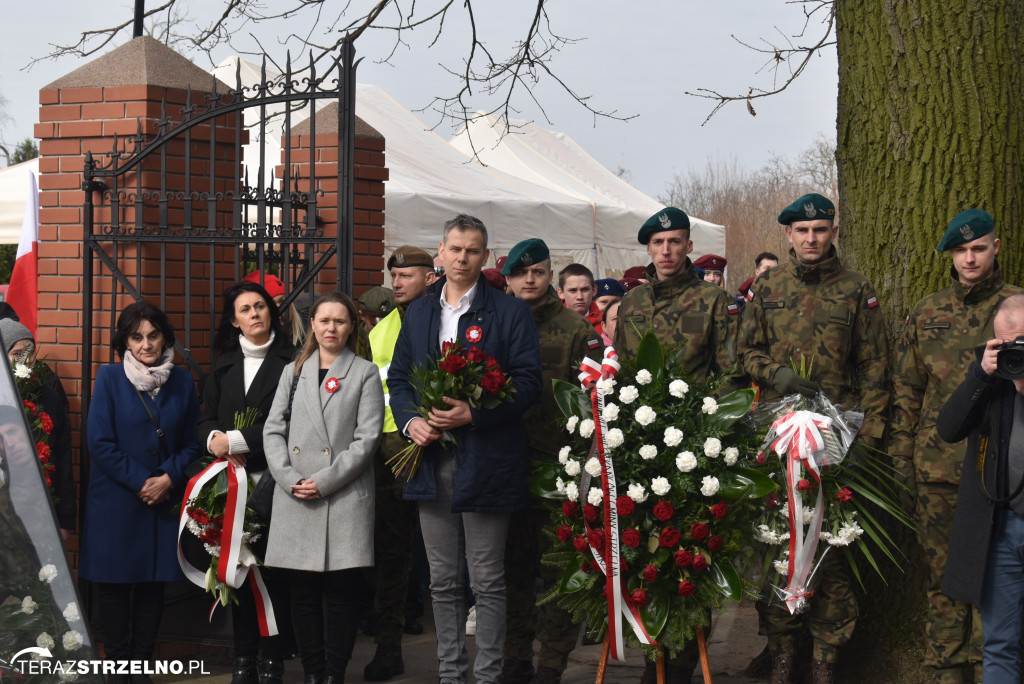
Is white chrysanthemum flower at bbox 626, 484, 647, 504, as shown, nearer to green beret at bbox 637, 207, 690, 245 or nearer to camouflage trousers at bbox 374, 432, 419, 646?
green beret at bbox 637, 207, 690, 245

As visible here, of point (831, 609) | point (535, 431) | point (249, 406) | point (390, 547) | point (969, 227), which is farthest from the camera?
point (390, 547)

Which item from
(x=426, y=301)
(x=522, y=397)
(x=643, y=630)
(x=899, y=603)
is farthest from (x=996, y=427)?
(x=426, y=301)

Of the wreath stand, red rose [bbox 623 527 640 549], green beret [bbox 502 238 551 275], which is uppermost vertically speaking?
green beret [bbox 502 238 551 275]

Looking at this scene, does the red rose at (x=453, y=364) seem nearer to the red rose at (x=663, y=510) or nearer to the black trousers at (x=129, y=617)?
the red rose at (x=663, y=510)

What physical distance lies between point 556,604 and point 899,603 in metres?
1.48

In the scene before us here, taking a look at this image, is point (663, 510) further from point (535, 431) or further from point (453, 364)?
point (535, 431)

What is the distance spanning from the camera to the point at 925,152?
189 inches

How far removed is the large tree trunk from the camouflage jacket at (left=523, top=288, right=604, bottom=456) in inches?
54.1

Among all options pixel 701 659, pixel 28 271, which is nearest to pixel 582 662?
pixel 701 659

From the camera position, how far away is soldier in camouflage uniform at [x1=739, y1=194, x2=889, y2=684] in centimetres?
432

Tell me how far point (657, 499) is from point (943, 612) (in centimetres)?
128

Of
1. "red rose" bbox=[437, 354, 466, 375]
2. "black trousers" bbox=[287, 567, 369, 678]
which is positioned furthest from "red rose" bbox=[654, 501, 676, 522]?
"black trousers" bbox=[287, 567, 369, 678]

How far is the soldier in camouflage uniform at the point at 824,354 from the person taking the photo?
4.32 meters

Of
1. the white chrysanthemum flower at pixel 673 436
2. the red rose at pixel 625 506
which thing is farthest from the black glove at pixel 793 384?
the red rose at pixel 625 506
